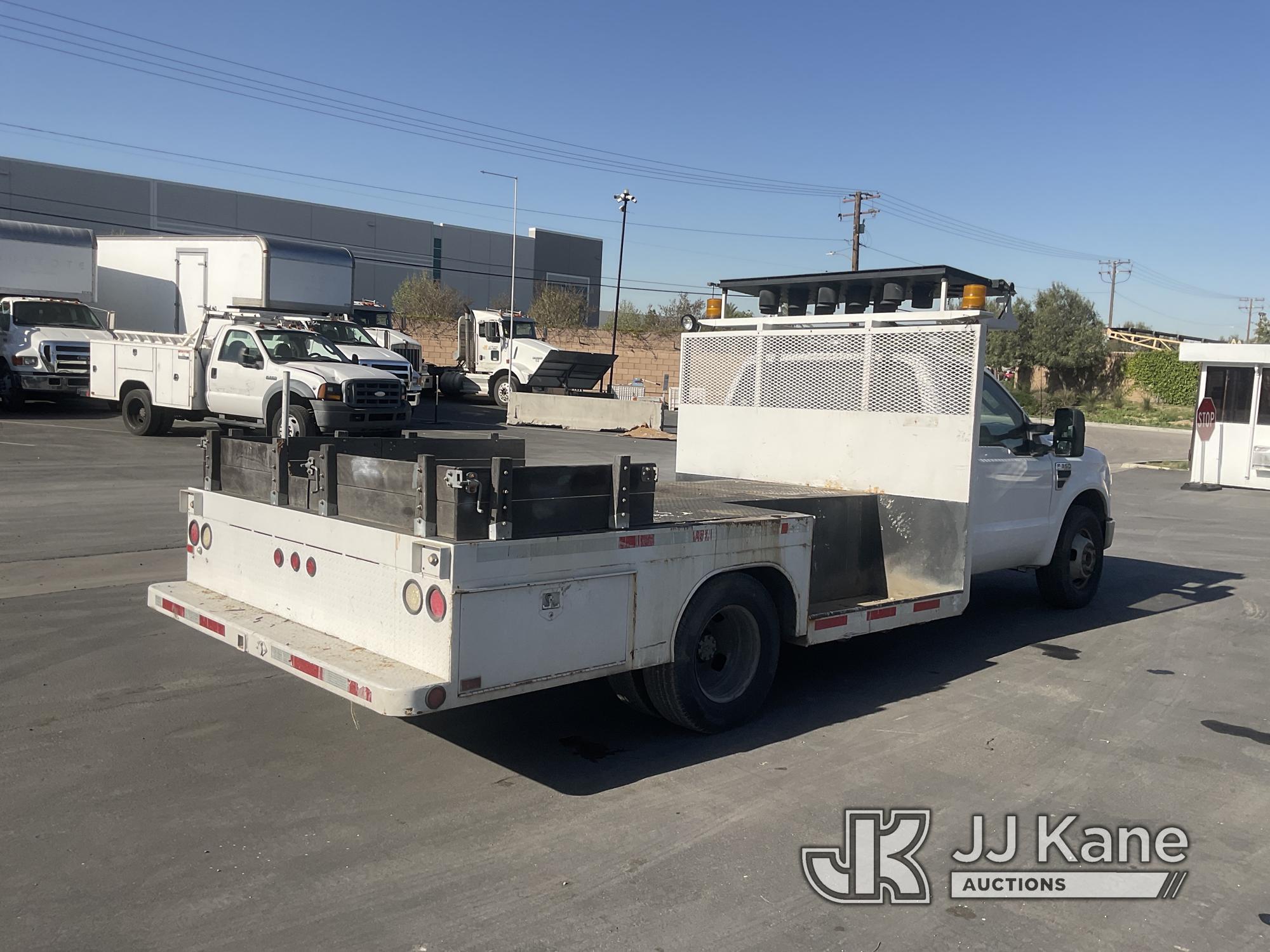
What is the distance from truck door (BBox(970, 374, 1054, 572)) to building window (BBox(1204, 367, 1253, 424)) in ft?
47.4

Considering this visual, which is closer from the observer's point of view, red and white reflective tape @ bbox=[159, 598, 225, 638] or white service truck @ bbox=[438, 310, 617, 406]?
red and white reflective tape @ bbox=[159, 598, 225, 638]

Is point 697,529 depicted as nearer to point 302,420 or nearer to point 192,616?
point 192,616

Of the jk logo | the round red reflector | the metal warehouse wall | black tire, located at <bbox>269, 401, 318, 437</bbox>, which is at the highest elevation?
the metal warehouse wall

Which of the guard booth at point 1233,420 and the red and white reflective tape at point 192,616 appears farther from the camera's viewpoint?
the guard booth at point 1233,420

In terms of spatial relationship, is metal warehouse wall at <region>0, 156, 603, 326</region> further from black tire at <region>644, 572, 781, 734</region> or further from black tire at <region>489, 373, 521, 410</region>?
black tire at <region>644, 572, 781, 734</region>

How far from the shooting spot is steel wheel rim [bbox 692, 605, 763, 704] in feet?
18.0

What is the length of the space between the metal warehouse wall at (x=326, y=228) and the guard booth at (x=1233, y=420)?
28597 mm

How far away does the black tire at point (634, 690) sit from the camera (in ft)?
17.1

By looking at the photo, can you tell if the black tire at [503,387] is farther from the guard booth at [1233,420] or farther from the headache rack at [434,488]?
the headache rack at [434,488]

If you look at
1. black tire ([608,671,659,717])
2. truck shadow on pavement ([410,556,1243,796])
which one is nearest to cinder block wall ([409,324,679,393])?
truck shadow on pavement ([410,556,1243,796])

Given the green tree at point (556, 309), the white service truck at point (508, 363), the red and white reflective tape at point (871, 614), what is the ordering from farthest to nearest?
the green tree at point (556, 309) → the white service truck at point (508, 363) → the red and white reflective tape at point (871, 614)

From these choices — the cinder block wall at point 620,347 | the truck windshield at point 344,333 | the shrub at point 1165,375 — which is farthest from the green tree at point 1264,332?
the truck windshield at point 344,333

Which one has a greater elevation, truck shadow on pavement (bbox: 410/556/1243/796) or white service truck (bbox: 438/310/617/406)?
white service truck (bbox: 438/310/617/406)

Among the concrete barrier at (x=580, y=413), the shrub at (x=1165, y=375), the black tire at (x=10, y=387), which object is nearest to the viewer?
the black tire at (x=10, y=387)
